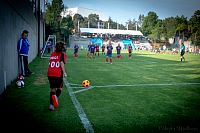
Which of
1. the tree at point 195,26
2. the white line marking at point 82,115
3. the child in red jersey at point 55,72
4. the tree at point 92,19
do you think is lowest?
the white line marking at point 82,115

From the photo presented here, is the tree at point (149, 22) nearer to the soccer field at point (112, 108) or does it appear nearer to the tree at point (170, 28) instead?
the tree at point (170, 28)

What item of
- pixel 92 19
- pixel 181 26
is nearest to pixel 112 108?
pixel 181 26

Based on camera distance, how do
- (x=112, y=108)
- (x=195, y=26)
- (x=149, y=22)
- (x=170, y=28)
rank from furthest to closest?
(x=149, y=22)
(x=170, y=28)
(x=195, y=26)
(x=112, y=108)

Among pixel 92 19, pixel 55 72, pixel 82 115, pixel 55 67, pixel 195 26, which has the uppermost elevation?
pixel 92 19

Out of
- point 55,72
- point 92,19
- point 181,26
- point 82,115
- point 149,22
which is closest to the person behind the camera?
point 82,115

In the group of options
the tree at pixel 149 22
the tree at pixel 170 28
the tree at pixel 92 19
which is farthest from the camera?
the tree at pixel 92 19

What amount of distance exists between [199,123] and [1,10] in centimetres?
697

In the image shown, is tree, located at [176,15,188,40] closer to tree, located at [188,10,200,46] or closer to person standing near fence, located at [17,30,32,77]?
tree, located at [188,10,200,46]

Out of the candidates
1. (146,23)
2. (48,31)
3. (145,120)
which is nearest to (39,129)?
(145,120)

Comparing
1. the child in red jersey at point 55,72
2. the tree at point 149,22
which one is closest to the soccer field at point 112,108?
the child in red jersey at point 55,72

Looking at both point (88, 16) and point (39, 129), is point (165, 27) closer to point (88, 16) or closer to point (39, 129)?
point (88, 16)

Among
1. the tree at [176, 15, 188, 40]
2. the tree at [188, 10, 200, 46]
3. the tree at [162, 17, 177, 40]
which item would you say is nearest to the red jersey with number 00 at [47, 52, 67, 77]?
the tree at [188, 10, 200, 46]

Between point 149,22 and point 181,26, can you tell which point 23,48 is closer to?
point 181,26

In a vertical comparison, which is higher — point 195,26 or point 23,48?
point 195,26
